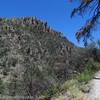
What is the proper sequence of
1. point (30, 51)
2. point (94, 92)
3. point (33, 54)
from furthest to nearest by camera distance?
1. point (33, 54)
2. point (30, 51)
3. point (94, 92)

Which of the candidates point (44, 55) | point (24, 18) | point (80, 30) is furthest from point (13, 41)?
point (80, 30)

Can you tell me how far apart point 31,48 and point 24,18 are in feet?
42.3

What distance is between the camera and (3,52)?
4428cm

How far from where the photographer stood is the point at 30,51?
45.5m

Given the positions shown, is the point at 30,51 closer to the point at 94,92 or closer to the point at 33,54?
the point at 33,54

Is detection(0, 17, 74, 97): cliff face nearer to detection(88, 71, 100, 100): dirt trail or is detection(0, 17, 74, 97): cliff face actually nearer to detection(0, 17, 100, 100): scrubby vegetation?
detection(0, 17, 100, 100): scrubby vegetation

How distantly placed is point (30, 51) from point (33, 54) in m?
0.79

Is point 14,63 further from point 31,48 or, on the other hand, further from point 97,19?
point 97,19

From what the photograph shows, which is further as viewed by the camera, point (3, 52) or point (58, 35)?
point (58, 35)

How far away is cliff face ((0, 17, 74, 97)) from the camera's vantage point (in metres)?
37.0

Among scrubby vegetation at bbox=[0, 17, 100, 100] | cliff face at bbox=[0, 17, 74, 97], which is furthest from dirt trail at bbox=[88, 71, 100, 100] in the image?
cliff face at bbox=[0, 17, 74, 97]

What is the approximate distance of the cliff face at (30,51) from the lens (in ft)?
121

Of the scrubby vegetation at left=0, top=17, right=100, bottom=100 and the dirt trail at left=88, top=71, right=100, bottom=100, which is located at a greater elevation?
the scrubby vegetation at left=0, top=17, right=100, bottom=100

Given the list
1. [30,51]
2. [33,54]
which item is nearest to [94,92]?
[30,51]
